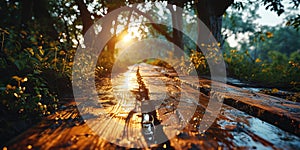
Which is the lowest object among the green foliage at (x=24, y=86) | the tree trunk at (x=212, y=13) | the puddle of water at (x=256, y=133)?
the puddle of water at (x=256, y=133)

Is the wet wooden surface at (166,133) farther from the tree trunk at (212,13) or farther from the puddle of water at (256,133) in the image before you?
the tree trunk at (212,13)

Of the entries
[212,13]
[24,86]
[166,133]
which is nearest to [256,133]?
[166,133]

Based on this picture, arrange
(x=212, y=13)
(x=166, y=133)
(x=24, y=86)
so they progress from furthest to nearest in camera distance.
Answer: (x=212, y=13)
(x=24, y=86)
(x=166, y=133)

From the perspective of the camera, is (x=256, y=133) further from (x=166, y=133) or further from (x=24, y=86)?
(x=24, y=86)

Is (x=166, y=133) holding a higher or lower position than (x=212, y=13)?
lower

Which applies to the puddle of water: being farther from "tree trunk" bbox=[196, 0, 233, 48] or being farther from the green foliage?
"tree trunk" bbox=[196, 0, 233, 48]

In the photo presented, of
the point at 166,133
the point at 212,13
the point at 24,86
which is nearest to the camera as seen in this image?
the point at 166,133

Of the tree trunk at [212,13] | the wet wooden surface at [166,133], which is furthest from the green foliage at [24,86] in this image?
the tree trunk at [212,13]

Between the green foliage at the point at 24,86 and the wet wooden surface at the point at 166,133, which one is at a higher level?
the green foliage at the point at 24,86

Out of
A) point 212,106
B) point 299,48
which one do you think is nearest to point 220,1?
point 212,106

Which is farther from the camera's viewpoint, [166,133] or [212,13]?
[212,13]

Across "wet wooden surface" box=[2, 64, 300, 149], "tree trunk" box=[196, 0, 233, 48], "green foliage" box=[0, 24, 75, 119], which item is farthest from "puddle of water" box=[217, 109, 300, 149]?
"tree trunk" box=[196, 0, 233, 48]

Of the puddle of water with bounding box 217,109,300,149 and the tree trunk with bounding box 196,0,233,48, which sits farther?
the tree trunk with bounding box 196,0,233,48

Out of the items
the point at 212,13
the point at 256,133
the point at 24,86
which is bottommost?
the point at 256,133
